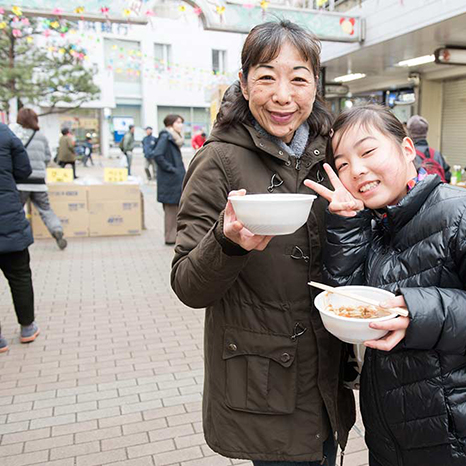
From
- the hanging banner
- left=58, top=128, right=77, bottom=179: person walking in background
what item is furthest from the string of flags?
left=58, top=128, right=77, bottom=179: person walking in background

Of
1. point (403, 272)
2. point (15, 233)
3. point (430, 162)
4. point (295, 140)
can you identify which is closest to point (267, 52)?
point (295, 140)

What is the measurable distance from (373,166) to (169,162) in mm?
6625

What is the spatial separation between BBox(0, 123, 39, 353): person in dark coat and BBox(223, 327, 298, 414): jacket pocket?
3085 mm

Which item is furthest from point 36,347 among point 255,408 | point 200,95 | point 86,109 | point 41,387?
point 200,95

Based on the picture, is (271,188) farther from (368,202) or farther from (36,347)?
(36,347)

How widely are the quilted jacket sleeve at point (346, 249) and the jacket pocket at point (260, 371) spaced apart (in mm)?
262

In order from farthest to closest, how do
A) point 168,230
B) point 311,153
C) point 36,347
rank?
point 168,230
point 36,347
point 311,153

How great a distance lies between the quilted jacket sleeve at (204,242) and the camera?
4.22ft

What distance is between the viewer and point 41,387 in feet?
12.0

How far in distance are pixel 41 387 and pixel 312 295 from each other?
2866 millimetres

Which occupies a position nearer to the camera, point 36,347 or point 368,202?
point 368,202

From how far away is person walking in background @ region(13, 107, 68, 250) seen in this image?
7102mm

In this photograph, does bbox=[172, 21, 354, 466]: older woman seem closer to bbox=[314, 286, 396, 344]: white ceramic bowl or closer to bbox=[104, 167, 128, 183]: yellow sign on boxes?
bbox=[314, 286, 396, 344]: white ceramic bowl

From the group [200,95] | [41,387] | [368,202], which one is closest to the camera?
[368,202]
